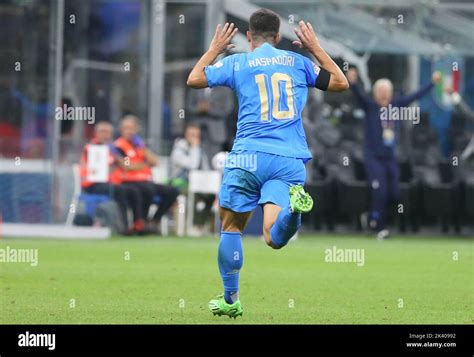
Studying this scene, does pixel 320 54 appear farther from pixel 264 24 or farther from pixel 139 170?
pixel 139 170

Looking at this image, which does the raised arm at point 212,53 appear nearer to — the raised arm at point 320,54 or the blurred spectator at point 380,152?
the raised arm at point 320,54

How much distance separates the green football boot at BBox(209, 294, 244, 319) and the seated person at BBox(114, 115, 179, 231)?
10.9 m

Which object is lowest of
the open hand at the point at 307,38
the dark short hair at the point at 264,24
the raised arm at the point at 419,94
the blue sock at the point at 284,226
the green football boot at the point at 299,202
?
the blue sock at the point at 284,226

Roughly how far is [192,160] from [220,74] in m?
12.1

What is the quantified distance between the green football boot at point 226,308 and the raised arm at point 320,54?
1.88 m

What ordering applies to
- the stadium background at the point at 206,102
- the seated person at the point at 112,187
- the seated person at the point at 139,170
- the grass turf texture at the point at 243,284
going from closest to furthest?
the grass turf texture at the point at 243,284 → the seated person at the point at 112,187 → the seated person at the point at 139,170 → the stadium background at the point at 206,102

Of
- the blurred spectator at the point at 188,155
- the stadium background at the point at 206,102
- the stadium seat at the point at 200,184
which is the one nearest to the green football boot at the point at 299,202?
the stadium background at the point at 206,102

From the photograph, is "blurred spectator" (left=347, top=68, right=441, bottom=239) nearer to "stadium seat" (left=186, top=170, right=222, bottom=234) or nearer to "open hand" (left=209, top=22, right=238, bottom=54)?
"stadium seat" (left=186, top=170, right=222, bottom=234)

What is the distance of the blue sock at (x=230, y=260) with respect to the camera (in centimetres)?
1070

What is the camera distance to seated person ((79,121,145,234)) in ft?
70.5

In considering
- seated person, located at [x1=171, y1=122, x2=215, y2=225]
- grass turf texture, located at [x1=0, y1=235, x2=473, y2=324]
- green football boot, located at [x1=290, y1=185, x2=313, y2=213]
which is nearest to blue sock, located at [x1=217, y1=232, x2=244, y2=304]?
grass turf texture, located at [x1=0, y1=235, x2=473, y2=324]

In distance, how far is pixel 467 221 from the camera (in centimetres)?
2467
